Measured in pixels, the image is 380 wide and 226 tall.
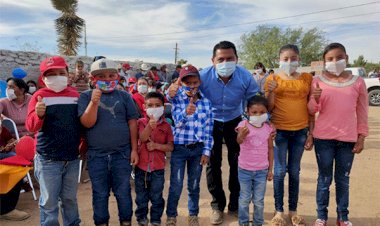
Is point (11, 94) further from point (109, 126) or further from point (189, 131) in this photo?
point (189, 131)

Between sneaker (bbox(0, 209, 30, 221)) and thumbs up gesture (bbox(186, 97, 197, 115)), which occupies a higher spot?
thumbs up gesture (bbox(186, 97, 197, 115))

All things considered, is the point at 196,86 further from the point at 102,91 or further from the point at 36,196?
the point at 36,196

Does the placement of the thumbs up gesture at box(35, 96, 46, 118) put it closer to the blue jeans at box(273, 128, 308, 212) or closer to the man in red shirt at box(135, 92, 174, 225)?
the man in red shirt at box(135, 92, 174, 225)

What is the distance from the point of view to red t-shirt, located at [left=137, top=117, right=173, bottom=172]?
3.06 meters

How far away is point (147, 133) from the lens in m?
2.93

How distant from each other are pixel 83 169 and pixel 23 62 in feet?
15.6

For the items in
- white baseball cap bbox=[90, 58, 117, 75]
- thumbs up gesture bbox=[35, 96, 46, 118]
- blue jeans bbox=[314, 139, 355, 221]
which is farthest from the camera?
blue jeans bbox=[314, 139, 355, 221]

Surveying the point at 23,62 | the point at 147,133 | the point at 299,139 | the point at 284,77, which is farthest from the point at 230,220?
the point at 23,62

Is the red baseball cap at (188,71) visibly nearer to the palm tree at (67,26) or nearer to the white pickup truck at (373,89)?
the palm tree at (67,26)

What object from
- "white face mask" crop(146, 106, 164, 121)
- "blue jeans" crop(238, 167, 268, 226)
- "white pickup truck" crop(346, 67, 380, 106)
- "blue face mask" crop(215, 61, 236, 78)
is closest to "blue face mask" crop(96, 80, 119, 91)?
"white face mask" crop(146, 106, 164, 121)

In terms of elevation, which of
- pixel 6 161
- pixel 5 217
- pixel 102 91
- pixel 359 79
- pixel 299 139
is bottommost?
pixel 5 217

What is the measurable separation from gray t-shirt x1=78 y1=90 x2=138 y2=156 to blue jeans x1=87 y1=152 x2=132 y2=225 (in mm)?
67

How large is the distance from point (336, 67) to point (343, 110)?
425 mm

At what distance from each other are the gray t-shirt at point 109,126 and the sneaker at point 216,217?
1269 millimetres
